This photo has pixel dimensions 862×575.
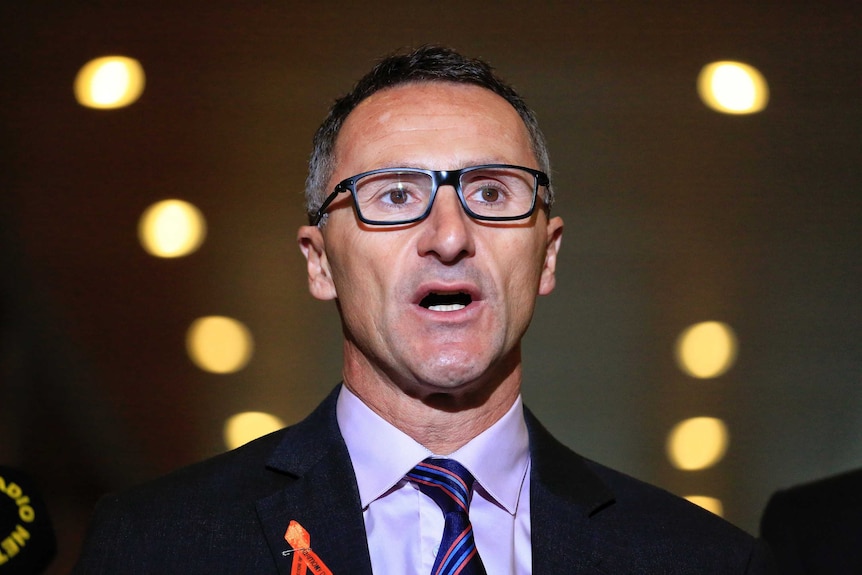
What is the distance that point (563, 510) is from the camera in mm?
1602

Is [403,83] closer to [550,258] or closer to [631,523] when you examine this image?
[550,258]

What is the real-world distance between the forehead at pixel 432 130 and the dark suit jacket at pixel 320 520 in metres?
0.42

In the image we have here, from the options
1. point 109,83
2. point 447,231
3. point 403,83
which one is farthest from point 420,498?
point 109,83

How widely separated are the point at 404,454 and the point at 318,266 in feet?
1.18

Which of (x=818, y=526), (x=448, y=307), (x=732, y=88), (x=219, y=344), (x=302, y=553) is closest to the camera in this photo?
(x=302, y=553)

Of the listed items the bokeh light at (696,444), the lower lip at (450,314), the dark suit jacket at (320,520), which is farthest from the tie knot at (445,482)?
the bokeh light at (696,444)

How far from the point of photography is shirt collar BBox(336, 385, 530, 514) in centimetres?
156

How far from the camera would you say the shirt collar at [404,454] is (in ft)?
5.11

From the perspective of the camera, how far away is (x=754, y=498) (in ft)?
7.95

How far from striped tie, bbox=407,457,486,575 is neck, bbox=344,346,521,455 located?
5 cm

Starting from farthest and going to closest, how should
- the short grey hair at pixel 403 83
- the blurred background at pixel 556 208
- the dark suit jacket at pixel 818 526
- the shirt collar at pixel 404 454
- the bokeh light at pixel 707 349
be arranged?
the bokeh light at pixel 707 349
the blurred background at pixel 556 208
the dark suit jacket at pixel 818 526
the short grey hair at pixel 403 83
the shirt collar at pixel 404 454

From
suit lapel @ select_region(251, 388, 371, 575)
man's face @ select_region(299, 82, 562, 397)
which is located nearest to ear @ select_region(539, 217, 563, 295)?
man's face @ select_region(299, 82, 562, 397)

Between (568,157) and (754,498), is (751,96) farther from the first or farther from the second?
(754,498)

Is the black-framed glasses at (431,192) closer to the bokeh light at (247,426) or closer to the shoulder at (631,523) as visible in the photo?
the shoulder at (631,523)
